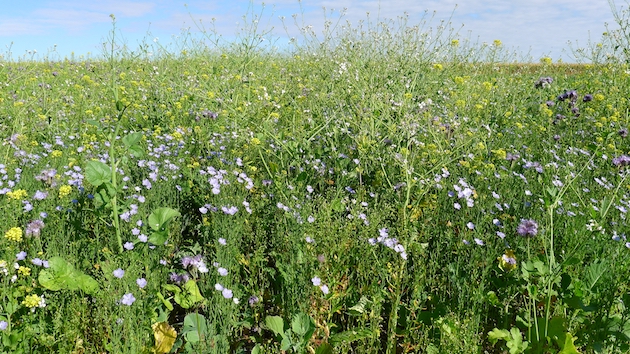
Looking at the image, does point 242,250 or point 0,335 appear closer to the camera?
point 0,335

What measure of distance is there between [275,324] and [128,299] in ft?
2.12

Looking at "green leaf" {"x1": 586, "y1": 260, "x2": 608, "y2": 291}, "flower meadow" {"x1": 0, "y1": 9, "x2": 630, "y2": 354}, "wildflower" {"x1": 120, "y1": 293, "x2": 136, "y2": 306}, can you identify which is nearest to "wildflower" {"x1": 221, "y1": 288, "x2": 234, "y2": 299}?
"flower meadow" {"x1": 0, "y1": 9, "x2": 630, "y2": 354}

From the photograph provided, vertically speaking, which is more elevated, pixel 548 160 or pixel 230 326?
pixel 548 160

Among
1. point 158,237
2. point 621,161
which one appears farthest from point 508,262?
point 621,161

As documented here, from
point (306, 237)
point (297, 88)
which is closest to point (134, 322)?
point (306, 237)

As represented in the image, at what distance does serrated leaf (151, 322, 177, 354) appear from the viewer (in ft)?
6.67

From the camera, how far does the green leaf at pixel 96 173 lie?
2.24 m

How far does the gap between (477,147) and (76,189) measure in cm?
313

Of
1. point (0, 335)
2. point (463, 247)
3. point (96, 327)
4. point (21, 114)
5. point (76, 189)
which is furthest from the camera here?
point (21, 114)

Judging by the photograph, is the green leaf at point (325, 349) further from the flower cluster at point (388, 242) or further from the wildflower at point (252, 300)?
the flower cluster at point (388, 242)

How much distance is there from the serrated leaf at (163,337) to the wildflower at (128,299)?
196 millimetres

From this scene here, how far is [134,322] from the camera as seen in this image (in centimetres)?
196

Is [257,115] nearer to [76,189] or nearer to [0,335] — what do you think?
[76,189]

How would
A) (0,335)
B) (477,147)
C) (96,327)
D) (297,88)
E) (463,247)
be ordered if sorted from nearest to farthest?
(0,335) < (96,327) < (463,247) < (477,147) < (297,88)
